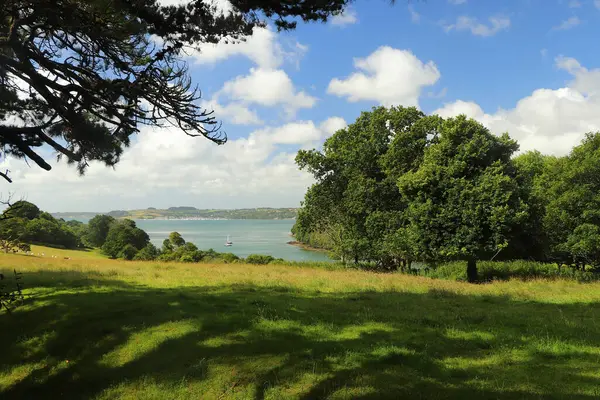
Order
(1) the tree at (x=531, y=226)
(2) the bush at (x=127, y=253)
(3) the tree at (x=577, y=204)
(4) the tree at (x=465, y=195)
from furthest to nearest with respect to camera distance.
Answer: (2) the bush at (x=127, y=253) → (3) the tree at (x=577, y=204) → (1) the tree at (x=531, y=226) → (4) the tree at (x=465, y=195)

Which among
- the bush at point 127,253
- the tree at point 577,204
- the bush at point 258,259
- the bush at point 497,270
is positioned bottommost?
the bush at point 127,253

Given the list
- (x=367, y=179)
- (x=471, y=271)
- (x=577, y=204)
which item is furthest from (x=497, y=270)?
(x=367, y=179)

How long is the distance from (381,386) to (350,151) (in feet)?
80.9

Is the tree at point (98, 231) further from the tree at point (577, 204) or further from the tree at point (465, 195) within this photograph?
the tree at point (577, 204)

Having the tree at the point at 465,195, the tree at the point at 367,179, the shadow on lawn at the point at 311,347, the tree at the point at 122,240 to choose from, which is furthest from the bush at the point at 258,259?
the tree at the point at 122,240

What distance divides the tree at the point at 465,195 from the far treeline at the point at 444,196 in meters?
0.06

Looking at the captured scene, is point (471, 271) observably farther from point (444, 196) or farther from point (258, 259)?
point (258, 259)

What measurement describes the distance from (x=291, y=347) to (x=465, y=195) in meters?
16.3

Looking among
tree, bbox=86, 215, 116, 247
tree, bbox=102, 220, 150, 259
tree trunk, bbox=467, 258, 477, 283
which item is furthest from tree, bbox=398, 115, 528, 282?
tree, bbox=86, 215, 116, 247

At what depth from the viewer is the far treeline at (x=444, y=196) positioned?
19.2 metres

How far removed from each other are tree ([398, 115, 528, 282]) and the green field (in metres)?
8.46

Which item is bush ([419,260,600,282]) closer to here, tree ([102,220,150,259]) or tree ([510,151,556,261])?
tree ([510,151,556,261])

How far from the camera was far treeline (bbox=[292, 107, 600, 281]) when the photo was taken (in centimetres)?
1916

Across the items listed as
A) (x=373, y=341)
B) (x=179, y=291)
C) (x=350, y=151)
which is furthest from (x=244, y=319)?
(x=350, y=151)
